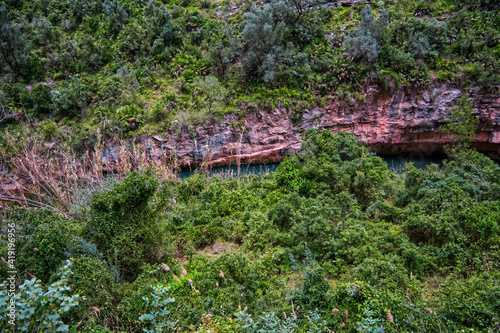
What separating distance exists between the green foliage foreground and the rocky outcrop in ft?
15.2

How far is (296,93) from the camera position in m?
13.7

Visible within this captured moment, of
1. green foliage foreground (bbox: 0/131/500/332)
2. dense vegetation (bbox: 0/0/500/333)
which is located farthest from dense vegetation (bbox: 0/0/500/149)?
green foliage foreground (bbox: 0/131/500/332)

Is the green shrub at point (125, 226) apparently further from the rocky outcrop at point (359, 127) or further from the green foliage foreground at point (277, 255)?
the rocky outcrop at point (359, 127)

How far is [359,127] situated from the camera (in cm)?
1427

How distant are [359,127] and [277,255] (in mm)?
10160

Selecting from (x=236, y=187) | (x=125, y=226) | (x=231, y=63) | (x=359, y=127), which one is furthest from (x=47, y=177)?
(x=359, y=127)

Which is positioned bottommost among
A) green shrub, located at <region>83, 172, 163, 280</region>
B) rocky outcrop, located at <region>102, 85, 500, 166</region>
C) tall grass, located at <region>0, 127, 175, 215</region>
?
rocky outcrop, located at <region>102, 85, 500, 166</region>

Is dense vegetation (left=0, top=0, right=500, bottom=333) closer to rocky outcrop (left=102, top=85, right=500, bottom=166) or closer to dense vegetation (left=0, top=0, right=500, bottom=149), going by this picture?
dense vegetation (left=0, top=0, right=500, bottom=149)

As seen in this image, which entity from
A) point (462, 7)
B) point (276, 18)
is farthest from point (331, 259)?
point (462, 7)

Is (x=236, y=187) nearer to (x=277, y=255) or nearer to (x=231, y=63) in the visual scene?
(x=277, y=255)

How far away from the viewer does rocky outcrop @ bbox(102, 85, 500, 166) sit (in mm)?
13180

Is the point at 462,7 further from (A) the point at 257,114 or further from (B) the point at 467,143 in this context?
(A) the point at 257,114

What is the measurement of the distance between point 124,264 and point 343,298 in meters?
3.43

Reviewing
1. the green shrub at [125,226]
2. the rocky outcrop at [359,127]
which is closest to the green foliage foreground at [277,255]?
the green shrub at [125,226]
